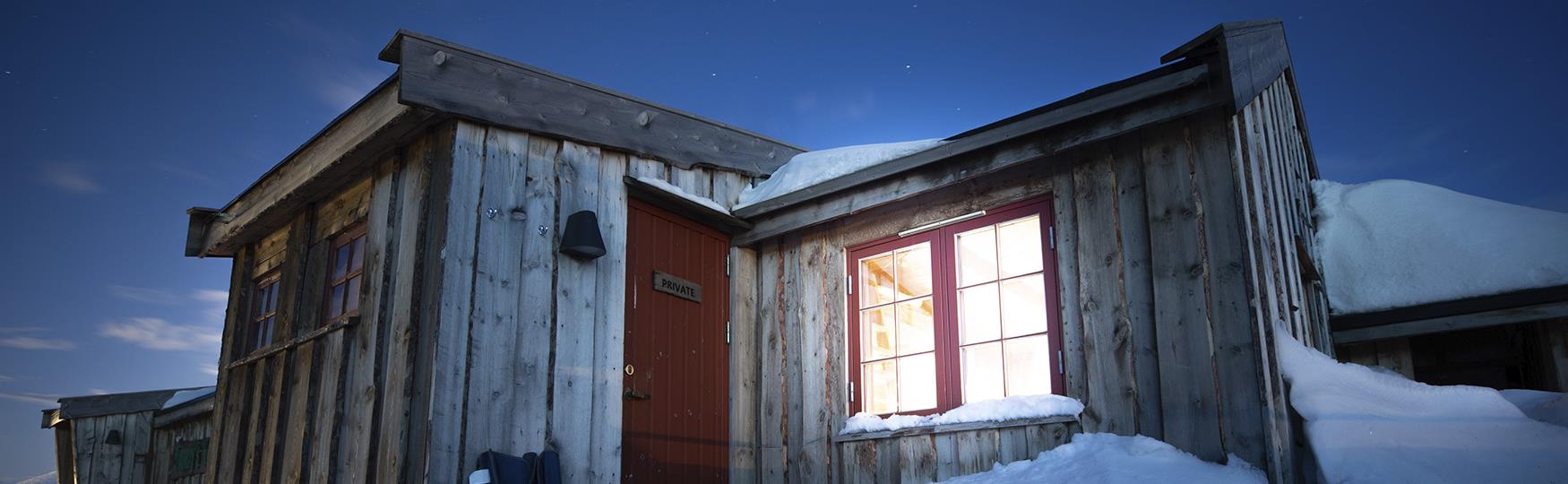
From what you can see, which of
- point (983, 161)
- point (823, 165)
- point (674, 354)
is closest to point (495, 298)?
point (674, 354)

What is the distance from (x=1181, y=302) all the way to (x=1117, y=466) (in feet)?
2.84

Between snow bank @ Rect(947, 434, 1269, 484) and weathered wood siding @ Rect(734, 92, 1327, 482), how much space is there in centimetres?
9

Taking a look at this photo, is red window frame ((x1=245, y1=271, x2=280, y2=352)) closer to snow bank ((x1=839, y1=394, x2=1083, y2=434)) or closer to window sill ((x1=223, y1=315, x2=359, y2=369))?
window sill ((x1=223, y1=315, x2=359, y2=369))

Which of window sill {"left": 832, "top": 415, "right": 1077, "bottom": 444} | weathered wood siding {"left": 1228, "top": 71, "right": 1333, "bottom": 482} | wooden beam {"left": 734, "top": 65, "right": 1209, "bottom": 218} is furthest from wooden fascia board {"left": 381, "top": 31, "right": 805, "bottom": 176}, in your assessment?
weathered wood siding {"left": 1228, "top": 71, "right": 1333, "bottom": 482}

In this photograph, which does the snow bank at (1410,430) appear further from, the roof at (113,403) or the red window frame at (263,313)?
the roof at (113,403)

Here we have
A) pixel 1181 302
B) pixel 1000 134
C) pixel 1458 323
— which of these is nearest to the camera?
pixel 1181 302

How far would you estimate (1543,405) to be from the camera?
162 inches

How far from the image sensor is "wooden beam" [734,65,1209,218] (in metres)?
4.75

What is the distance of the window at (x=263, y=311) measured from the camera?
7363mm

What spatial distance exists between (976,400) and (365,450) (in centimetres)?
336

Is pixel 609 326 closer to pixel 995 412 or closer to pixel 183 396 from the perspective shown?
pixel 995 412

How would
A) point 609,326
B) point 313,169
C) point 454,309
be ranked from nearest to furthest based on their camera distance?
point 454,309 < point 609,326 < point 313,169

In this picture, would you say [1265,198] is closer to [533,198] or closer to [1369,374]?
[1369,374]

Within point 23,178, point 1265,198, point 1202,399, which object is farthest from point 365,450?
point 23,178
